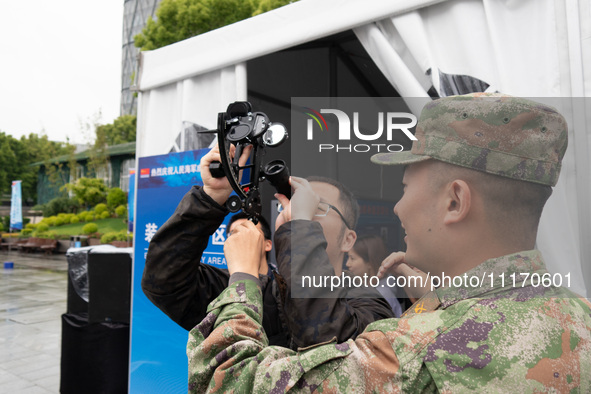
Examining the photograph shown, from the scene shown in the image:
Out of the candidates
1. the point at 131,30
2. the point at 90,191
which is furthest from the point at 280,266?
the point at 131,30

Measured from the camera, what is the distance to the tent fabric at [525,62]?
1591 millimetres

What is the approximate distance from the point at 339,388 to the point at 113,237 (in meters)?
16.3

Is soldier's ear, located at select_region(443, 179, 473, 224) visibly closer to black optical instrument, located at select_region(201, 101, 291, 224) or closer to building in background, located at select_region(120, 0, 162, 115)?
black optical instrument, located at select_region(201, 101, 291, 224)

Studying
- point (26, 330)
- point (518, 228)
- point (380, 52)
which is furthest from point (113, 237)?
point (518, 228)

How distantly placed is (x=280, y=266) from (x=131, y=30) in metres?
58.8

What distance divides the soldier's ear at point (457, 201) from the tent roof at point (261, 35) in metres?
1.22

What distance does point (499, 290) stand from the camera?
3.08 feet

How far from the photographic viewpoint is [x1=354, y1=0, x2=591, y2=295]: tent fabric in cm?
159

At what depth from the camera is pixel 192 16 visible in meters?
12.9

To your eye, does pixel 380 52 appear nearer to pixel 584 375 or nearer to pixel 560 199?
pixel 560 199

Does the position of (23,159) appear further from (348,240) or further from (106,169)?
(348,240)

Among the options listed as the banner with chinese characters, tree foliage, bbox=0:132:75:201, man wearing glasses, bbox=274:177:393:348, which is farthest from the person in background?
tree foliage, bbox=0:132:75:201


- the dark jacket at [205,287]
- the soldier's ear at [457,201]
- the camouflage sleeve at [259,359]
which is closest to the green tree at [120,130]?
the dark jacket at [205,287]

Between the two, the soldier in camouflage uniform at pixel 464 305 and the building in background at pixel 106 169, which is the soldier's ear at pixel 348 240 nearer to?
the soldier in camouflage uniform at pixel 464 305
